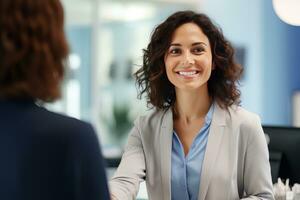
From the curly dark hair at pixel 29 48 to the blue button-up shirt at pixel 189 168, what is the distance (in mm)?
962

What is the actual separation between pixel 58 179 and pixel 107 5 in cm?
549

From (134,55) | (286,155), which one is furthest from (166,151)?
(134,55)

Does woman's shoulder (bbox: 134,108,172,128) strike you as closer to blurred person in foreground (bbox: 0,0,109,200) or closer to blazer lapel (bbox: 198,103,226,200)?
blazer lapel (bbox: 198,103,226,200)

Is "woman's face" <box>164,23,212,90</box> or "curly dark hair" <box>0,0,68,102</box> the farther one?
"woman's face" <box>164,23,212,90</box>

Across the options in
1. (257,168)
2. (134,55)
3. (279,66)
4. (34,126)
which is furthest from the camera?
(134,55)

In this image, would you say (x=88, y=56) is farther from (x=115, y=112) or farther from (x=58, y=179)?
(x=58, y=179)

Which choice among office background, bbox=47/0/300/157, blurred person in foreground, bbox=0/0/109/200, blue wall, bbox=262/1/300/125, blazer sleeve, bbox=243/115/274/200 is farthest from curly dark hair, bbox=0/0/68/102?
blue wall, bbox=262/1/300/125

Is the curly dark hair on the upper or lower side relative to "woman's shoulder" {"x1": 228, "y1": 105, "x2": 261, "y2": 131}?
upper

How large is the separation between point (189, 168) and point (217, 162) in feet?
0.35

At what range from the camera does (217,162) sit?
1.80 meters

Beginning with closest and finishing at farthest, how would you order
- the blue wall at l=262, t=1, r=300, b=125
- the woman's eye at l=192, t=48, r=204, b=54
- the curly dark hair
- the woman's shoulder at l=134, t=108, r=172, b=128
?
the curly dark hair → the woman's eye at l=192, t=48, r=204, b=54 → the woman's shoulder at l=134, t=108, r=172, b=128 → the blue wall at l=262, t=1, r=300, b=125

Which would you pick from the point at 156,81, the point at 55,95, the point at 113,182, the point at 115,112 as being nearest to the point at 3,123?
the point at 55,95

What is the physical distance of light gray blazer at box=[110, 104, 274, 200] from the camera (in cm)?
178

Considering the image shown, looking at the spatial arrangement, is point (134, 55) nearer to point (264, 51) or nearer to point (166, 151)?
point (264, 51)
